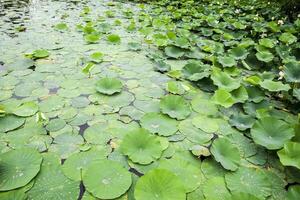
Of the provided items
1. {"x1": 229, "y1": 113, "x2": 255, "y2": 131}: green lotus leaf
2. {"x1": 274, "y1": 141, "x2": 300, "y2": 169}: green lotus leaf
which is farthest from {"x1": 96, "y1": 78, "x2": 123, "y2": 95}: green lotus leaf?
{"x1": 274, "y1": 141, "x2": 300, "y2": 169}: green lotus leaf

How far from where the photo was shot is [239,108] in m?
2.38

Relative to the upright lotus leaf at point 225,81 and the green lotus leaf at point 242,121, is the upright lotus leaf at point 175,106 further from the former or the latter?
the upright lotus leaf at point 225,81

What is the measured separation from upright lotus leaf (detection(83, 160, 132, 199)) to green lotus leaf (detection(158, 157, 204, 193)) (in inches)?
10.7

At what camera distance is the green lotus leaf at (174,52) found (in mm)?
3428

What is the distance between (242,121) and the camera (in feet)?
6.78

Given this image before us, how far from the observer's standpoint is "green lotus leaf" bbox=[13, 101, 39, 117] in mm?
2047

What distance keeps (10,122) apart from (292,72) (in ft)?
8.80

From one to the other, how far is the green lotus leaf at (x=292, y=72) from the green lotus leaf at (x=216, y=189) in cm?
149

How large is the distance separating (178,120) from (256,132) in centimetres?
62

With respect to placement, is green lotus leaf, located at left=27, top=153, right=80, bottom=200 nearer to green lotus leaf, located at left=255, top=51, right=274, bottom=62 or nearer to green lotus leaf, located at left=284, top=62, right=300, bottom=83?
green lotus leaf, located at left=284, top=62, right=300, bottom=83

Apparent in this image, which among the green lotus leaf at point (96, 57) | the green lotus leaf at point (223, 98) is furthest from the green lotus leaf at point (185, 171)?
the green lotus leaf at point (96, 57)

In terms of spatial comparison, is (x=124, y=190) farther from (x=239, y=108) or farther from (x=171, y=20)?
(x=171, y=20)

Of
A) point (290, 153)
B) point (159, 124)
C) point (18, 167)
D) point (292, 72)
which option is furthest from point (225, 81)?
point (18, 167)

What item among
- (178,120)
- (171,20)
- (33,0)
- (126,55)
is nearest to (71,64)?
(126,55)
